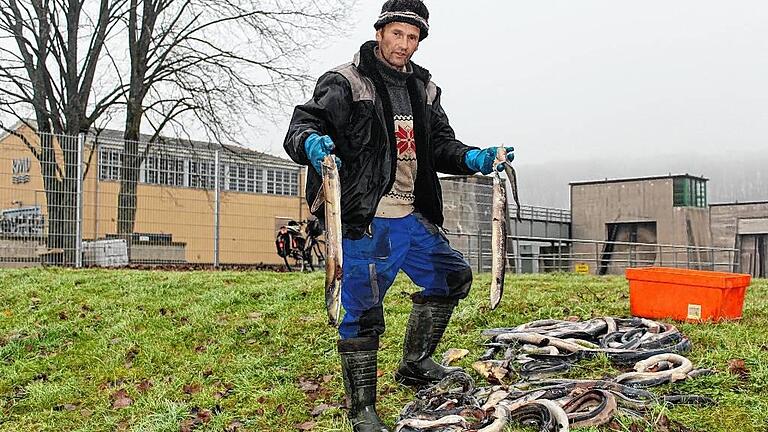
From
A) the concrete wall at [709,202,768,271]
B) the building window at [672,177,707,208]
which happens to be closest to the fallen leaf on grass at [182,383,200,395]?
the concrete wall at [709,202,768,271]

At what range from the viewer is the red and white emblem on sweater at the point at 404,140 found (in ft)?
13.3

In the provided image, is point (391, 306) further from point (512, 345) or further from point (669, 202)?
point (669, 202)

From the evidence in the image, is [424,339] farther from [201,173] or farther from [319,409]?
[201,173]

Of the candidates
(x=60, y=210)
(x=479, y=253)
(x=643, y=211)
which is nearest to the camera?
(x=60, y=210)

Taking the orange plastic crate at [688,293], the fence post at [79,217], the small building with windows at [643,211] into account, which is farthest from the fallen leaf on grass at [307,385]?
the small building with windows at [643,211]

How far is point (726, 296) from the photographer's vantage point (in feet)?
19.5

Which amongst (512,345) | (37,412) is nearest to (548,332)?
(512,345)

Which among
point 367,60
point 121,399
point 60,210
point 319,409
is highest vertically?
point 367,60

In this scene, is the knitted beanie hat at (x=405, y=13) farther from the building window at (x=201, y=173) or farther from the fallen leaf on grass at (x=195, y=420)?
the building window at (x=201, y=173)

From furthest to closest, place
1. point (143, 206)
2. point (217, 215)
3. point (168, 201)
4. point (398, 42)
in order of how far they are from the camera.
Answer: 1. point (217, 215)
2. point (168, 201)
3. point (143, 206)
4. point (398, 42)

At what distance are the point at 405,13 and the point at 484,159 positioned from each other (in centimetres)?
88

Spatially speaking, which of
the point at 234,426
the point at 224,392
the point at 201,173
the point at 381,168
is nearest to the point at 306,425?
the point at 234,426

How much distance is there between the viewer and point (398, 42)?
399 cm

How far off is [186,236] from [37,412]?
8.83 metres
